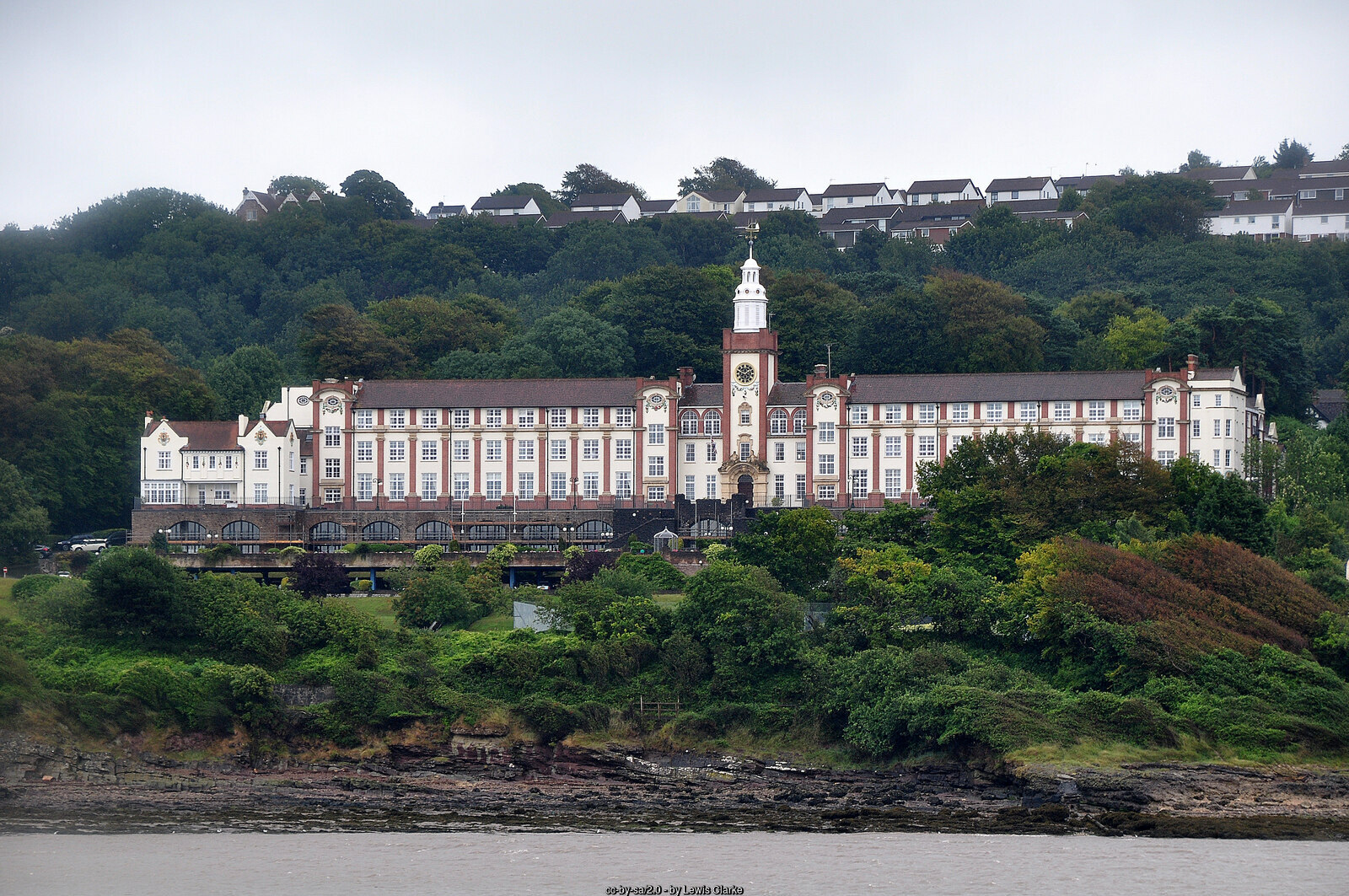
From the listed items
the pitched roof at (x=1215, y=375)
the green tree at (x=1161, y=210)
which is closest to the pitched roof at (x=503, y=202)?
the green tree at (x=1161, y=210)

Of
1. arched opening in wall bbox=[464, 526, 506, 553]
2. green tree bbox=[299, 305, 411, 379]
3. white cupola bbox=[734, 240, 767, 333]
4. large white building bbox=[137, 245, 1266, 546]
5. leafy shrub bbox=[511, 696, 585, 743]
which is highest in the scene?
white cupola bbox=[734, 240, 767, 333]

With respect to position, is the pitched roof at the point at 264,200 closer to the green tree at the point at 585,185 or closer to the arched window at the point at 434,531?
the green tree at the point at 585,185

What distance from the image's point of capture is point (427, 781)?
2484 inches

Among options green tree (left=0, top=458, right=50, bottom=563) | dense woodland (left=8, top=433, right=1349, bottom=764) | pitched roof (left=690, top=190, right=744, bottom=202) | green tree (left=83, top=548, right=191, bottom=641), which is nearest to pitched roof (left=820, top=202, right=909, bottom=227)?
pitched roof (left=690, top=190, right=744, bottom=202)

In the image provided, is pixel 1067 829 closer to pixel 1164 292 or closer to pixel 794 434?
pixel 794 434

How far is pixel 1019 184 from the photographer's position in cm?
17712

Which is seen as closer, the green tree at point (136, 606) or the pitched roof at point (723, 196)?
the green tree at point (136, 606)

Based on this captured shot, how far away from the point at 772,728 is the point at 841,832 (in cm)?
1132

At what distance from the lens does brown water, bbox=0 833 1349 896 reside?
48094mm

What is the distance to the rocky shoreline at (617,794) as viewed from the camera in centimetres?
5603

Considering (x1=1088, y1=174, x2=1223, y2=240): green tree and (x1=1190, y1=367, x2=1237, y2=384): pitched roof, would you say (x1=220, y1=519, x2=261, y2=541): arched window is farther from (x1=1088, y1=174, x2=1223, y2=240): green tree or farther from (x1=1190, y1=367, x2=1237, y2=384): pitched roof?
(x1=1088, y1=174, x2=1223, y2=240): green tree

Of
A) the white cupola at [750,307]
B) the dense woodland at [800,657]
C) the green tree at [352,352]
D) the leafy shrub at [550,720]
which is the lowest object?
the leafy shrub at [550,720]

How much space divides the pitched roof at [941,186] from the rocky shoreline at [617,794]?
120338 mm

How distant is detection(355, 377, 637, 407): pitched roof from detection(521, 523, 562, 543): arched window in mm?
7682
